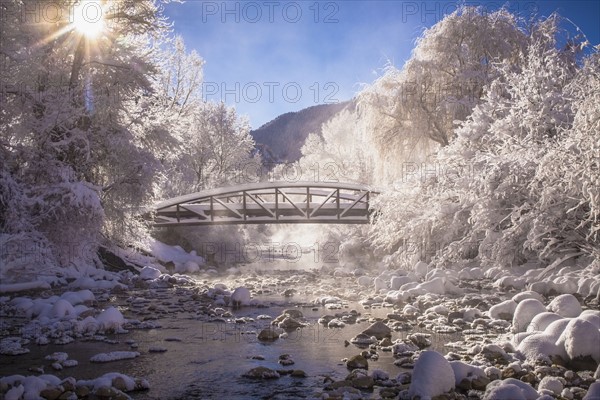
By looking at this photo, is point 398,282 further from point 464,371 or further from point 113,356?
point 113,356

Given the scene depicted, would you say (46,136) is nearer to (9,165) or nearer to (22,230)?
(9,165)

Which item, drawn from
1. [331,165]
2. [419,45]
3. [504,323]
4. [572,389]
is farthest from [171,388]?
[331,165]

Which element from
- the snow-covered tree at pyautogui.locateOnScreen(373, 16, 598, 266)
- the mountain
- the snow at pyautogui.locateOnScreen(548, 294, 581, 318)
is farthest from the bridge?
the mountain

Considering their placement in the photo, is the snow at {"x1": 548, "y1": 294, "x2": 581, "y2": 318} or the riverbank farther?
the snow at {"x1": 548, "y1": 294, "x2": 581, "y2": 318}

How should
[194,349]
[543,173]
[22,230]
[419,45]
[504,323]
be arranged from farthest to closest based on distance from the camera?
[419,45] → [22,230] → [543,173] → [504,323] → [194,349]

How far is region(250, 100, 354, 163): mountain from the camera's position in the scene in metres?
94.6

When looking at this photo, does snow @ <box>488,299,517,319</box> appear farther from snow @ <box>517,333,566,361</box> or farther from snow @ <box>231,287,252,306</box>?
snow @ <box>231,287,252,306</box>

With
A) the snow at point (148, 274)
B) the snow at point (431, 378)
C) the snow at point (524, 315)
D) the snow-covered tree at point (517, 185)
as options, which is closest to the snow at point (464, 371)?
the snow at point (431, 378)

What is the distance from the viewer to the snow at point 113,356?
5266 millimetres

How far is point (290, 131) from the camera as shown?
103000 mm

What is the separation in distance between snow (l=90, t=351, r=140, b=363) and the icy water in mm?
109

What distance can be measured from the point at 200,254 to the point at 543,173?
15333 mm

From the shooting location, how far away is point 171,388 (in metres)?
4.48

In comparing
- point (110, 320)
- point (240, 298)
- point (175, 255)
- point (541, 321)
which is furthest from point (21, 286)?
point (541, 321)
